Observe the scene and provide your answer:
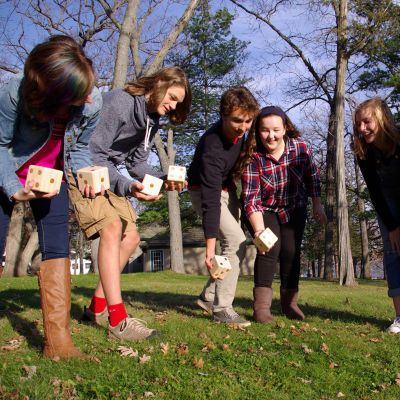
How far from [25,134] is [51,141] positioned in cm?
20

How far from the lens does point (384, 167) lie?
13.3ft

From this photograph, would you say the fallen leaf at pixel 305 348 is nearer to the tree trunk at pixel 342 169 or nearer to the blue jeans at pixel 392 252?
the blue jeans at pixel 392 252

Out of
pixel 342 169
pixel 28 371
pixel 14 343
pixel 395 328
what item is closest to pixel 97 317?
pixel 14 343

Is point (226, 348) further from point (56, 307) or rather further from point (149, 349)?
point (56, 307)

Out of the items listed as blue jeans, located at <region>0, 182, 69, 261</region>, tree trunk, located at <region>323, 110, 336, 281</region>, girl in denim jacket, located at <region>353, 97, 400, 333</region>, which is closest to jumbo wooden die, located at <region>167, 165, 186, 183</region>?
blue jeans, located at <region>0, 182, 69, 261</region>

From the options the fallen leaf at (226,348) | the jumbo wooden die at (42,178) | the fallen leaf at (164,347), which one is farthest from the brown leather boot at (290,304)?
the jumbo wooden die at (42,178)

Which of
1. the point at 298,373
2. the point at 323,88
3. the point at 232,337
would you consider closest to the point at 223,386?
the point at 298,373

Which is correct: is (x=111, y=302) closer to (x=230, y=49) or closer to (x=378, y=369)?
(x=378, y=369)

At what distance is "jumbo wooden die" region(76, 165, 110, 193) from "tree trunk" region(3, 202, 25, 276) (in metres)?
16.6

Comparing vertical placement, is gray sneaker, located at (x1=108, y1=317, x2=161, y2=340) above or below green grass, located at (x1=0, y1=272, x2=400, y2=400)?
above

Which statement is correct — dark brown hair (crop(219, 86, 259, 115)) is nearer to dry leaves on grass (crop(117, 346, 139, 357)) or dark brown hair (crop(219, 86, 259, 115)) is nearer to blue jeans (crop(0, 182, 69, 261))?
blue jeans (crop(0, 182, 69, 261))

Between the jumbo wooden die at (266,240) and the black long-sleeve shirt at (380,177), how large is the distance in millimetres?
1040

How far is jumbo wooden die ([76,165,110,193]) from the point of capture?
3.09 meters

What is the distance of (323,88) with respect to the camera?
1830cm
